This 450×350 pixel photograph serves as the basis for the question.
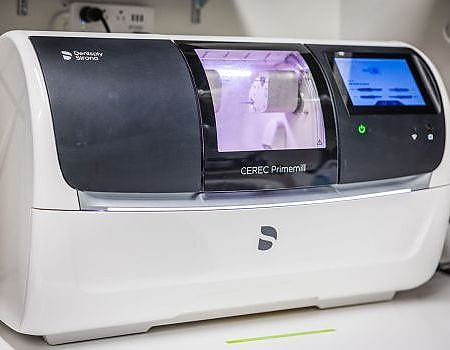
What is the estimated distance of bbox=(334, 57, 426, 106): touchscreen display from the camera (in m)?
1.03

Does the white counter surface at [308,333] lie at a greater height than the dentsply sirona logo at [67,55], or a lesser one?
lesser

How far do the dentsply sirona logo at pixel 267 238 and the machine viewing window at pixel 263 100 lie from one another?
0.35 feet

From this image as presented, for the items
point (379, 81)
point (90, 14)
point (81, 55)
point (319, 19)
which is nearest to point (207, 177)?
point (81, 55)

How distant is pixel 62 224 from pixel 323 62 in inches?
17.1

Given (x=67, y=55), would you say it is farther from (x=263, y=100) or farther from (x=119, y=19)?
(x=119, y=19)

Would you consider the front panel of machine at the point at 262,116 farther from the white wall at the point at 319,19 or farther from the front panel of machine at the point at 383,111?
the white wall at the point at 319,19

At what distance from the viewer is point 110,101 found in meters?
0.86

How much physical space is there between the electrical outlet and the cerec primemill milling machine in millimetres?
343

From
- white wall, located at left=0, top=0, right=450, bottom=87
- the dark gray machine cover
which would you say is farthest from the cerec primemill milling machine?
white wall, located at left=0, top=0, right=450, bottom=87

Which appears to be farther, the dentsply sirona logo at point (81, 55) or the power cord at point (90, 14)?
the power cord at point (90, 14)

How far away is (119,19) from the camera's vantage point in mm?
1285

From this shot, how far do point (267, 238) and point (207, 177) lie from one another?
0.13 meters

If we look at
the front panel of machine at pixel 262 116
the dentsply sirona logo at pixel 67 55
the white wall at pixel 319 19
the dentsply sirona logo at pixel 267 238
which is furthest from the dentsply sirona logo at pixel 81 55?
the white wall at pixel 319 19

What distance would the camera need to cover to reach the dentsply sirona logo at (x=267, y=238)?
950mm
